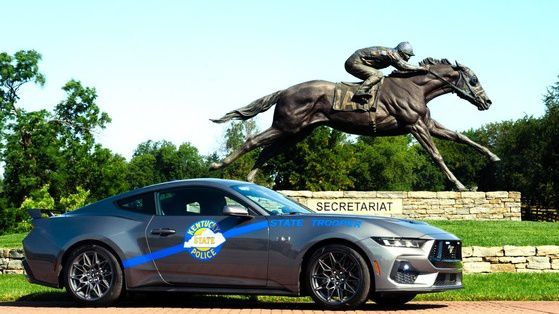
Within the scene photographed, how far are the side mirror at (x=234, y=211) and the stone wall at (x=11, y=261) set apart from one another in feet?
27.6

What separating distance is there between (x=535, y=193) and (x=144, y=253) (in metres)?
66.7

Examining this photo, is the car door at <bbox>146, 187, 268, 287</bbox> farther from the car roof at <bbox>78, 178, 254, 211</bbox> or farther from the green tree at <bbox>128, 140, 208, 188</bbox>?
the green tree at <bbox>128, 140, 208, 188</bbox>

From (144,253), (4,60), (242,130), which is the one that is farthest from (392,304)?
(242,130)

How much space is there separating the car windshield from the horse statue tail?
1286 centimetres

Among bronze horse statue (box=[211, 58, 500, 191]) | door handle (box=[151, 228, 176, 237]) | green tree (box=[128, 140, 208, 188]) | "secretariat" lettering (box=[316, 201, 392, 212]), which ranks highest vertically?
green tree (box=[128, 140, 208, 188])

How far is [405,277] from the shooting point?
31.1 ft

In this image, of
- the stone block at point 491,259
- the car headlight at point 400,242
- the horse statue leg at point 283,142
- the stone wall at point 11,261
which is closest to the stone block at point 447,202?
the horse statue leg at point 283,142

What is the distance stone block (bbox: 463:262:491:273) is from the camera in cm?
1461

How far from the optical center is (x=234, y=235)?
9.91m

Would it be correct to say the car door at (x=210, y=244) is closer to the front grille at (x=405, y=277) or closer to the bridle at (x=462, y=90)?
the front grille at (x=405, y=277)

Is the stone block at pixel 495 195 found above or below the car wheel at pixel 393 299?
above

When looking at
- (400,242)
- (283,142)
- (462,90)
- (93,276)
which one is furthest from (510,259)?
(283,142)

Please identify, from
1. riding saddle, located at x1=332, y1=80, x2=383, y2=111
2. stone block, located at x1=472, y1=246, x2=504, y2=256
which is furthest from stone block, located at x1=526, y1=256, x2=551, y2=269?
riding saddle, located at x1=332, y1=80, x2=383, y2=111

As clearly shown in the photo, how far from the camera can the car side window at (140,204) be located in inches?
415
